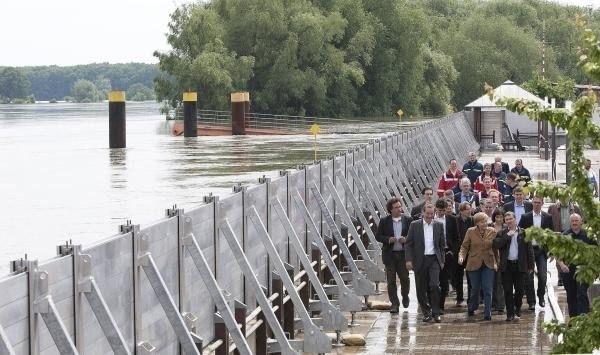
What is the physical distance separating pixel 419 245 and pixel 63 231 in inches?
315

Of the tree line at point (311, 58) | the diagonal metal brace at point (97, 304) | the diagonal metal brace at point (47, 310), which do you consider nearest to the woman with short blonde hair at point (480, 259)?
the diagonal metal brace at point (97, 304)

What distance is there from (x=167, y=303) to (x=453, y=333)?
7079 mm

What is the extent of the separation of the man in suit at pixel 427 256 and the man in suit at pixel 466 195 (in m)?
2.86

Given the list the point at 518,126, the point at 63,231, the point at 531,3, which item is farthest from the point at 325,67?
the point at 63,231

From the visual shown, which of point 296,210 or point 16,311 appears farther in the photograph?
point 296,210

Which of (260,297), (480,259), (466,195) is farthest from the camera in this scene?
(466,195)

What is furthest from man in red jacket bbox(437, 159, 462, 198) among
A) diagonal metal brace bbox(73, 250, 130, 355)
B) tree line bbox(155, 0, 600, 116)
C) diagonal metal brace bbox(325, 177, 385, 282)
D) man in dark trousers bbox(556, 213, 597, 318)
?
tree line bbox(155, 0, 600, 116)

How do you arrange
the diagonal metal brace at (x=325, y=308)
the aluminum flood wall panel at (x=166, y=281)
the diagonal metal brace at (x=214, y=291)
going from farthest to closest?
the diagonal metal brace at (x=325, y=308) < the diagonal metal brace at (x=214, y=291) < the aluminum flood wall panel at (x=166, y=281)

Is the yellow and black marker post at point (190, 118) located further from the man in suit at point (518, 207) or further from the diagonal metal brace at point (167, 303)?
the diagonal metal brace at point (167, 303)

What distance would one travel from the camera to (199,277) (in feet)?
40.7

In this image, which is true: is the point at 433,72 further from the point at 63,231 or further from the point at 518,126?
the point at 63,231

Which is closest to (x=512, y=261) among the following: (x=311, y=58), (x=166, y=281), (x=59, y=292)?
(x=166, y=281)

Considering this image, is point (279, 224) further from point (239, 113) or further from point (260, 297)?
point (239, 113)

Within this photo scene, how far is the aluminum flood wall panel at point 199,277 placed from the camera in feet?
39.3
